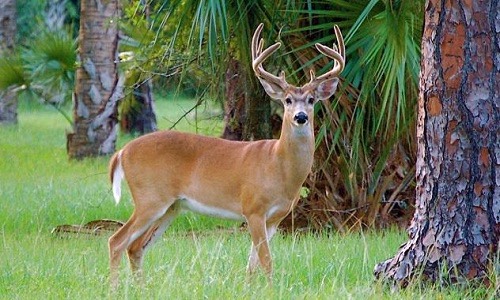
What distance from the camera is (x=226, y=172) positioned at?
798cm

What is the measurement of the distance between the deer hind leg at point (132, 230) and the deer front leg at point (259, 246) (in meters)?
0.63

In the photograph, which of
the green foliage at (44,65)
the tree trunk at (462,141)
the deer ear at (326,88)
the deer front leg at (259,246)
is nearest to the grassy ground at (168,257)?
the deer front leg at (259,246)

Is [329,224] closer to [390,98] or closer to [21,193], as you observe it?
[390,98]

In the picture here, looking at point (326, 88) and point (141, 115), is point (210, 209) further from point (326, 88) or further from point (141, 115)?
point (141, 115)

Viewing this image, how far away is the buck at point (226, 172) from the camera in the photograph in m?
7.66

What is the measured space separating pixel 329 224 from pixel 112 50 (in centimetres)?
682

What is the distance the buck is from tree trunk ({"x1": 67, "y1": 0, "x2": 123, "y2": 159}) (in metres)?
7.73

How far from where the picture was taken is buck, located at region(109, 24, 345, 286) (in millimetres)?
7664

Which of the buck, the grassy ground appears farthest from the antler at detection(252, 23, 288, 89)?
the grassy ground

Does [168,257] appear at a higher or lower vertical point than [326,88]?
lower

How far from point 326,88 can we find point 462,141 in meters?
1.81

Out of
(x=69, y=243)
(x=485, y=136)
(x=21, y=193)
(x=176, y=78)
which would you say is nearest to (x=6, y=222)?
(x=69, y=243)

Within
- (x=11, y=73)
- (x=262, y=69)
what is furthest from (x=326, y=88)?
(x=11, y=73)

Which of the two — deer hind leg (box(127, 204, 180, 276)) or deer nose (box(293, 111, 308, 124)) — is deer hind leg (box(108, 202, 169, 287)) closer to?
deer hind leg (box(127, 204, 180, 276))
